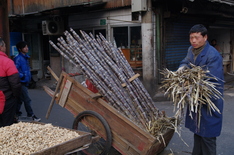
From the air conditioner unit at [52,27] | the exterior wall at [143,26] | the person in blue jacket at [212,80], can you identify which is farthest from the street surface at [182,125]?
the air conditioner unit at [52,27]

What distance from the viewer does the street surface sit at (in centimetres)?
452

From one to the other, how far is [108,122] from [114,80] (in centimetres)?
71

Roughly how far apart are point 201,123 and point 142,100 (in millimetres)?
1094

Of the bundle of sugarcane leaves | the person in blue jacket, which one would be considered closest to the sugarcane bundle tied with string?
the person in blue jacket

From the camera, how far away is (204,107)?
3.16 meters

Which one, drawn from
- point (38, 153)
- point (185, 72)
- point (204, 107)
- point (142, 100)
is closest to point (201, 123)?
point (204, 107)

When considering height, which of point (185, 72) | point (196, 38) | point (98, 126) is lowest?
point (98, 126)

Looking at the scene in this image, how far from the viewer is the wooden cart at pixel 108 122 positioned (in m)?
3.32

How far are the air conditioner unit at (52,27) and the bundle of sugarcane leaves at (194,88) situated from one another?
876 cm

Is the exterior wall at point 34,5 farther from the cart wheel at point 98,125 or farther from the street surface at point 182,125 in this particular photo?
the cart wheel at point 98,125

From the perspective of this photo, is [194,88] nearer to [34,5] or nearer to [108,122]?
[108,122]

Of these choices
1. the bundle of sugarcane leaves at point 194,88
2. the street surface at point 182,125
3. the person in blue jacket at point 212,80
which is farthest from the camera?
the street surface at point 182,125

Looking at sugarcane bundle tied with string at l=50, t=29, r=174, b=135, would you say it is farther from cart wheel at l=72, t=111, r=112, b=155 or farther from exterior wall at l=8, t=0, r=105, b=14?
exterior wall at l=8, t=0, r=105, b=14

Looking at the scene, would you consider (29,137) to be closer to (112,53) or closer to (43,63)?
(112,53)
